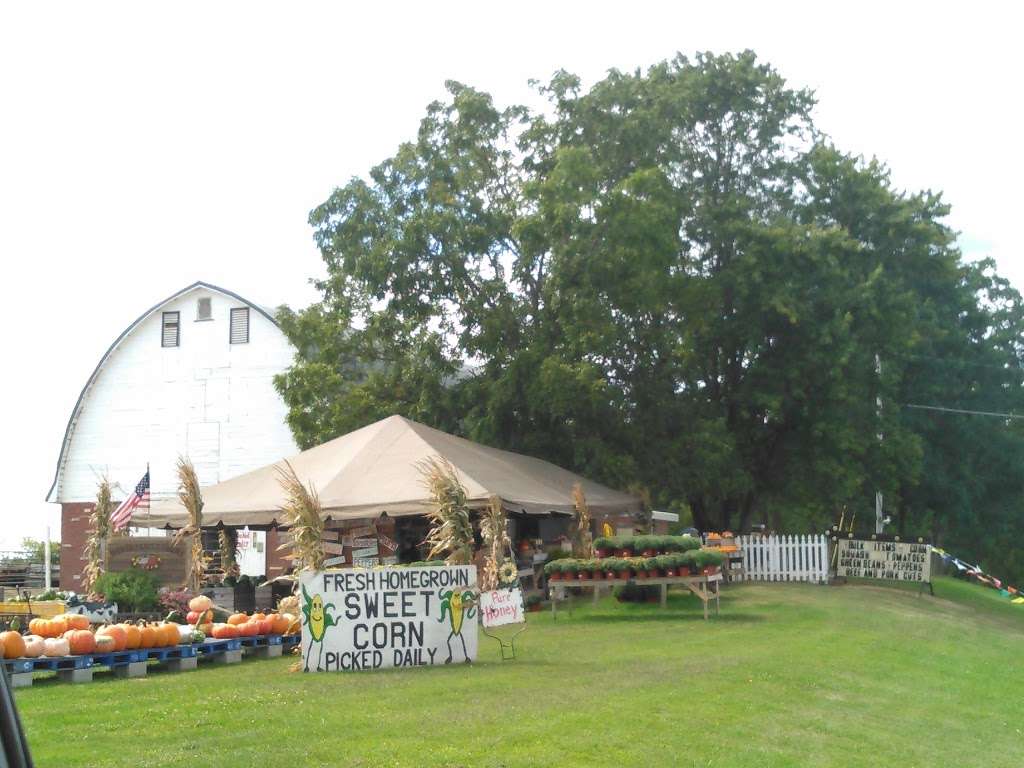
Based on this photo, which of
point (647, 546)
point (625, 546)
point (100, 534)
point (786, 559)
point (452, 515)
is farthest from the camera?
point (786, 559)

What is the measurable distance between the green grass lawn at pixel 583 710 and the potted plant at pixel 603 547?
4.30 meters

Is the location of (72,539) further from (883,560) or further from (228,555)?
(883,560)

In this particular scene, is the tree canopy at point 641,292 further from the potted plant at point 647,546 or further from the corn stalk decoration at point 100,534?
the corn stalk decoration at point 100,534

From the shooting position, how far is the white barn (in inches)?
1671

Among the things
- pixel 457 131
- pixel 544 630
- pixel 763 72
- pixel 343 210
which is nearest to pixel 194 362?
pixel 343 210

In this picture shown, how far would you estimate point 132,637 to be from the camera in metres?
13.3

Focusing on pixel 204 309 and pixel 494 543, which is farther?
pixel 204 309

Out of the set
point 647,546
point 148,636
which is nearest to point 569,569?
point 647,546

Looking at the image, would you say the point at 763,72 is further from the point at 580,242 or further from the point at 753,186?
the point at 580,242

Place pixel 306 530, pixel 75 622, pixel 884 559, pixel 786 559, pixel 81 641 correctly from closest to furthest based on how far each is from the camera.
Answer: pixel 81 641 → pixel 75 622 → pixel 306 530 → pixel 884 559 → pixel 786 559

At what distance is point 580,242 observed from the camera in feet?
105

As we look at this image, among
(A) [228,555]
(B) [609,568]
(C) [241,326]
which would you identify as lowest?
(B) [609,568]

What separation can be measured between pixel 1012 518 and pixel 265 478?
36512 millimetres

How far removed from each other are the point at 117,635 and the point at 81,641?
15.6 inches
